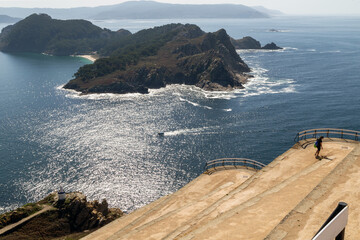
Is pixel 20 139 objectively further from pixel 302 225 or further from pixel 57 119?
pixel 302 225

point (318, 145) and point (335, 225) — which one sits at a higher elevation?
A: point (335, 225)

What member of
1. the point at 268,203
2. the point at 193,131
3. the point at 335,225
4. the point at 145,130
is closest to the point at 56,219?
the point at 268,203

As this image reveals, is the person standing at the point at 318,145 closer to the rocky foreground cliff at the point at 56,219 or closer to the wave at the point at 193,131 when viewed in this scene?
the rocky foreground cliff at the point at 56,219

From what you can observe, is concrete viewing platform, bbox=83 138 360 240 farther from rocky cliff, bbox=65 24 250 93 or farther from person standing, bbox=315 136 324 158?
rocky cliff, bbox=65 24 250 93

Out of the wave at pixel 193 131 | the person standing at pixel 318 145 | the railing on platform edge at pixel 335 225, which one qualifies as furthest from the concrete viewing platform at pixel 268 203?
the wave at pixel 193 131

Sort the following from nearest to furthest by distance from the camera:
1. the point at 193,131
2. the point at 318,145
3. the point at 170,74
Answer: the point at 318,145 → the point at 193,131 → the point at 170,74

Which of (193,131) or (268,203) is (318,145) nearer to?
(268,203)
